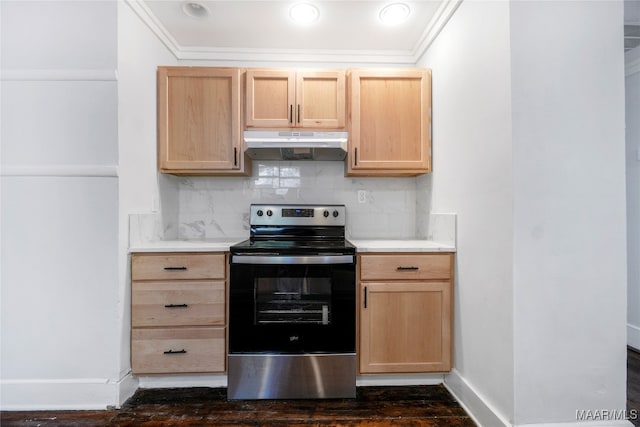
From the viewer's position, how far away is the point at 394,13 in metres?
2.03

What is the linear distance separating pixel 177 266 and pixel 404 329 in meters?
1.44

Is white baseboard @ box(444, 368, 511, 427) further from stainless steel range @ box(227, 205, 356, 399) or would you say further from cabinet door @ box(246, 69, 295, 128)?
cabinet door @ box(246, 69, 295, 128)

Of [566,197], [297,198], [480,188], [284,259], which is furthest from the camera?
[297,198]

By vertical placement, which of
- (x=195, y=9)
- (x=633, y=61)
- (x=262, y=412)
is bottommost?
(x=262, y=412)

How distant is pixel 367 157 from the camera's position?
228cm

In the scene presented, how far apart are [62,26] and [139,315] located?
1704mm

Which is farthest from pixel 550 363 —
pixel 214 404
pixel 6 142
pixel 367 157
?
pixel 6 142

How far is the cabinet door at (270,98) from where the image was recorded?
2.24 m

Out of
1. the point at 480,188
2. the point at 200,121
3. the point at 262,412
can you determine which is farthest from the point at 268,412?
the point at 200,121

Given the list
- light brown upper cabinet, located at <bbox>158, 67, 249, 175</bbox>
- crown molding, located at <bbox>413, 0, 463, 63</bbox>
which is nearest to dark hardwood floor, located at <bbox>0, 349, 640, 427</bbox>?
light brown upper cabinet, located at <bbox>158, 67, 249, 175</bbox>

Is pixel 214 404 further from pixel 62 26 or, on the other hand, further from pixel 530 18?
pixel 530 18

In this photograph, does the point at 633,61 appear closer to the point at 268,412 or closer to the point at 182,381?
the point at 268,412

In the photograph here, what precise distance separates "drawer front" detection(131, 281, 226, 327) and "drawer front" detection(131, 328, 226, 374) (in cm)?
6

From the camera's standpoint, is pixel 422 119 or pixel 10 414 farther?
pixel 422 119
